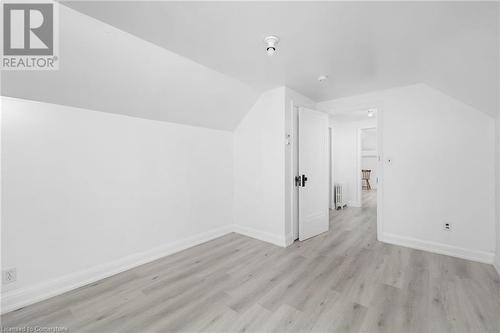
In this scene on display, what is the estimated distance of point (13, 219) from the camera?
6.09ft

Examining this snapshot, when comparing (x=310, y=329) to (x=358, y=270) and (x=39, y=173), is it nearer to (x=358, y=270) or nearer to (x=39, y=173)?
(x=358, y=270)

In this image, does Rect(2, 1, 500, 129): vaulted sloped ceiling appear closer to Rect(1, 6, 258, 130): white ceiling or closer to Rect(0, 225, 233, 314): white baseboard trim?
Rect(1, 6, 258, 130): white ceiling

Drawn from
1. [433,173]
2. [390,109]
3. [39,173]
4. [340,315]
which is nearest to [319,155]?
[390,109]

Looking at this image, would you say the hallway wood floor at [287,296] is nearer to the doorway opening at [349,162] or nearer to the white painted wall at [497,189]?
the white painted wall at [497,189]

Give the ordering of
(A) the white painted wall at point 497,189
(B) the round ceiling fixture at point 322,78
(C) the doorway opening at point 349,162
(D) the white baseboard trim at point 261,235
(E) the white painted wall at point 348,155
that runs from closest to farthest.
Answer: (A) the white painted wall at point 497,189 < (B) the round ceiling fixture at point 322,78 < (D) the white baseboard trim at point 261,235 < (C) the doorway opening at point 349,162 < (E) the white painted wall at point 348,155

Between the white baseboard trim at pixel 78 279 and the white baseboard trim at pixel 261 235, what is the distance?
3.06 ft

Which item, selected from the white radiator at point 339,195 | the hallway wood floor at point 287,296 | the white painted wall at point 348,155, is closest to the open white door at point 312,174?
the hallway wood floor at point 287,296

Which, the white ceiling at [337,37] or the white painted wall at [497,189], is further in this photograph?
the white painted wall at [497,189]

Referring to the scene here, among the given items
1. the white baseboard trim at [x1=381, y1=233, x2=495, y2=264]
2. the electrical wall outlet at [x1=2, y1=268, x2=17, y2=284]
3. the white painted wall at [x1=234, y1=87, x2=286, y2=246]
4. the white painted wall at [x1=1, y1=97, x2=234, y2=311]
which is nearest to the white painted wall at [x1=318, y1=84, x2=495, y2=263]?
the white baseboard trim at [x1=381, y1=233, x2=495, y2=264]

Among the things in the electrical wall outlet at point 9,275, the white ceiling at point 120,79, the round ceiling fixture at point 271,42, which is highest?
the round ceiling fixture at point 271,42

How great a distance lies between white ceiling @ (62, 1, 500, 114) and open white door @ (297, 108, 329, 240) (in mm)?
973

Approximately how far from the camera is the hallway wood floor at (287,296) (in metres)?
1.65

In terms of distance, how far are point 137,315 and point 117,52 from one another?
2.39m

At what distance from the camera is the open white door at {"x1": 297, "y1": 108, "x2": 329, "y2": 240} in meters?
3.48
